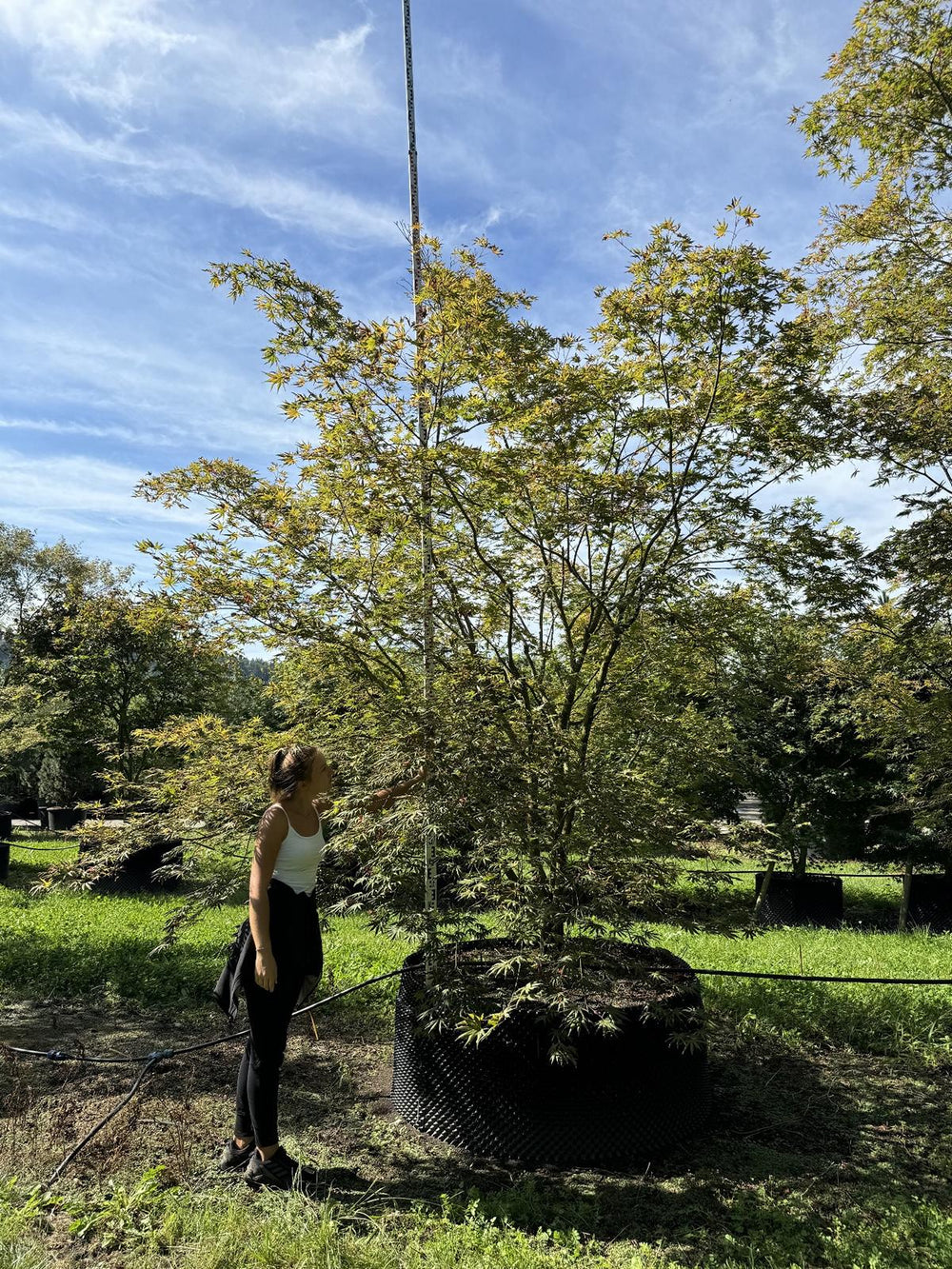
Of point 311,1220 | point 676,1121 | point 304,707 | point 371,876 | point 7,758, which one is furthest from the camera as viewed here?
point 7,758

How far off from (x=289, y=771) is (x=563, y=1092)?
5.23 feet

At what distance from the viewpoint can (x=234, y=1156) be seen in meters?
2.83

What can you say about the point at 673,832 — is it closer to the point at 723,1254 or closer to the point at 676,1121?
the point at 676,1121

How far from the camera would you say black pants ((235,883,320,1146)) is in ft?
9.04

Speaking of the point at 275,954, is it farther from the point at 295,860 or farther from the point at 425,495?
the point at 425,495

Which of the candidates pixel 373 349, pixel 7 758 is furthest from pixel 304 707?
pixel 7 758

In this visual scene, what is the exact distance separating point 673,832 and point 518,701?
89 centimetres

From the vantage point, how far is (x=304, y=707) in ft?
13.2

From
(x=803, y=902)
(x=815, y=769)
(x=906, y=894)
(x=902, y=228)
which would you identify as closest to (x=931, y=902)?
(x=906, y=894)

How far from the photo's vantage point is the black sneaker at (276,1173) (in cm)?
269

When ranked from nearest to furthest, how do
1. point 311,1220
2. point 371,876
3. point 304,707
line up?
point 311,1220
point 371,876
point 304,707

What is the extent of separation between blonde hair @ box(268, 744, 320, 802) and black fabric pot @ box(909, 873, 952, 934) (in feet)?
30.8

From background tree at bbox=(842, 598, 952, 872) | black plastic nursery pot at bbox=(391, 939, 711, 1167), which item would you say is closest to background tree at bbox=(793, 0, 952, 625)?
background tree at bbox=(842, 598, 952, 872)

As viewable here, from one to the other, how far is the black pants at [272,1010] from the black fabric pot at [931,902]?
9206 millimetres
